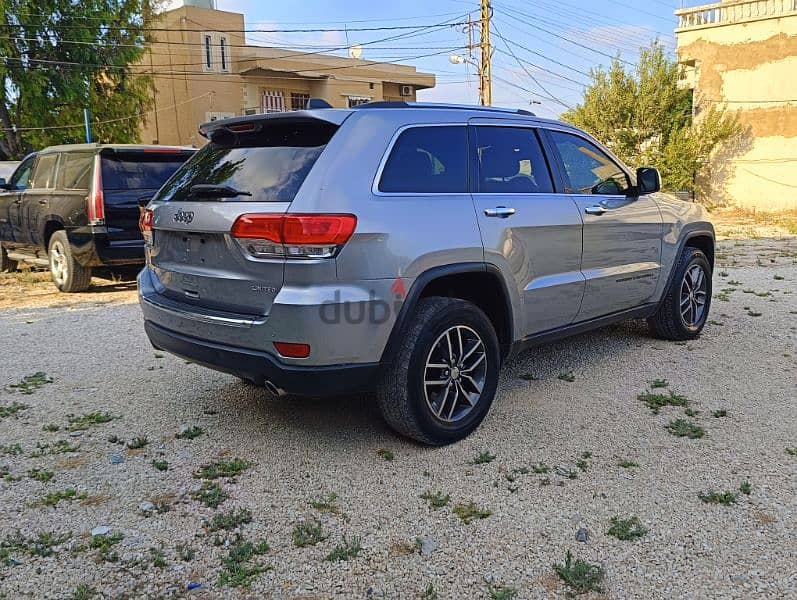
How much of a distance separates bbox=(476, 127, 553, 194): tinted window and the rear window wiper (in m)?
1.37

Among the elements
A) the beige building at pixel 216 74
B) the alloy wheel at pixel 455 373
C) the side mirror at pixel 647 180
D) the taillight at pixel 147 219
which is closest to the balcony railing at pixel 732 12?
the beige building at pixel 216 74

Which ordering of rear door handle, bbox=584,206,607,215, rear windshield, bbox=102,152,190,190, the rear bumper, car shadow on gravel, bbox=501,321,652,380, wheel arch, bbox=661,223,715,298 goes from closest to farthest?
the rear bumper
rear door handle, bbox=584,206,607,215
car shadow on gravel, bbox=501,321,652,380
wheel arch, bbox=661,223,715,298
rear windshield, bbox=102,152,190,190

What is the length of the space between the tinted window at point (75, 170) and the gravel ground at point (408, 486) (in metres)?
3.36

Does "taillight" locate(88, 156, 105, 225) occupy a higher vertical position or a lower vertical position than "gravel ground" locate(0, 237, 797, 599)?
higher

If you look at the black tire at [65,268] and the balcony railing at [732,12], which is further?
the balcony railing at [732,12]

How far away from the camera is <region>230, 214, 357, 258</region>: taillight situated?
3.29 m

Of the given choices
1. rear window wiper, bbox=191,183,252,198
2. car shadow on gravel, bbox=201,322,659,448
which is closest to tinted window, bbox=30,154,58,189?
car shadow on gravel, bbox=201,322,659,448

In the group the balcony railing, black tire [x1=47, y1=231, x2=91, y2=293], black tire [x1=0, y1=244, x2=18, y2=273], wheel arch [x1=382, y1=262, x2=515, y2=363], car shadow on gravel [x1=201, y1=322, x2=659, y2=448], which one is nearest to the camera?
wheel arch [x1=382, y1=262, x2=515, y2=363]

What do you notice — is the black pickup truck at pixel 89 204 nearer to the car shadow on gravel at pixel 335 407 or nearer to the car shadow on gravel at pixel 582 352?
the car shadow on gravel at pixel 335 407

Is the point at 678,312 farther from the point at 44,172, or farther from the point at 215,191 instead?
the point at 44,172

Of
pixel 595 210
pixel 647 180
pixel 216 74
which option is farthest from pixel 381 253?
pixel 216 74

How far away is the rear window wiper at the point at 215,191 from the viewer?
3.62 m

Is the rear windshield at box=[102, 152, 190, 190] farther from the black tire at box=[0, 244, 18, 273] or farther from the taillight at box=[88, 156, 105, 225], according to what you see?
the black tire at box=[0, 244, 18, 273]

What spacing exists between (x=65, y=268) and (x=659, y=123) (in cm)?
1959
